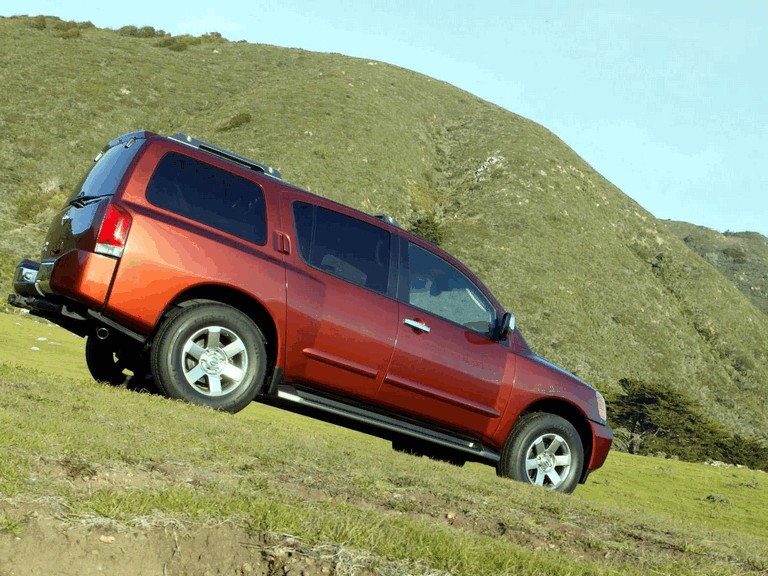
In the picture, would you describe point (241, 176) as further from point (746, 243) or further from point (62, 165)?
point (746, 243)

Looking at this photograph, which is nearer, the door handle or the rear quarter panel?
the rear quarter panel

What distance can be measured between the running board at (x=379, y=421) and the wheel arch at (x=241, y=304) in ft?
1.05

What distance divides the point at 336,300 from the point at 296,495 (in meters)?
3.22

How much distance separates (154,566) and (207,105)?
213 feet

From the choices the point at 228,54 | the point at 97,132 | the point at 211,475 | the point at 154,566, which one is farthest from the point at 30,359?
the point at 228,54

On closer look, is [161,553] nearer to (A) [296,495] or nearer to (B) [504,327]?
(A) [296,495]

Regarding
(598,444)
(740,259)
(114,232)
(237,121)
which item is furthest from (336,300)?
(740,259)

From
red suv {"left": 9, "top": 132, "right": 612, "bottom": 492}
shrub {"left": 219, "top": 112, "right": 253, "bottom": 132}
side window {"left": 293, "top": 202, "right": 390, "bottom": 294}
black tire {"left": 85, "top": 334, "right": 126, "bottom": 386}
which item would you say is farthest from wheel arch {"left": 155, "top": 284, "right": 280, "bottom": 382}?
shrub {"left": 219, "top": 112, "right": 253, "bottom": 132}

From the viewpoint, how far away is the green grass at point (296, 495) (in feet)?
13.0

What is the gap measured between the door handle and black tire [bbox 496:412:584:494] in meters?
1.54

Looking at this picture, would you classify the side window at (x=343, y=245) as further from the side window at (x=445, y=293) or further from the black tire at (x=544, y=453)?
the black tire at (x=544, y=453)

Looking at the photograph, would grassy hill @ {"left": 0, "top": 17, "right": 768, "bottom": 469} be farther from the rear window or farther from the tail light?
→ the tail light

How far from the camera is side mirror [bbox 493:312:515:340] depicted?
8750 millimetres

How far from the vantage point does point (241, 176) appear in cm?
808
